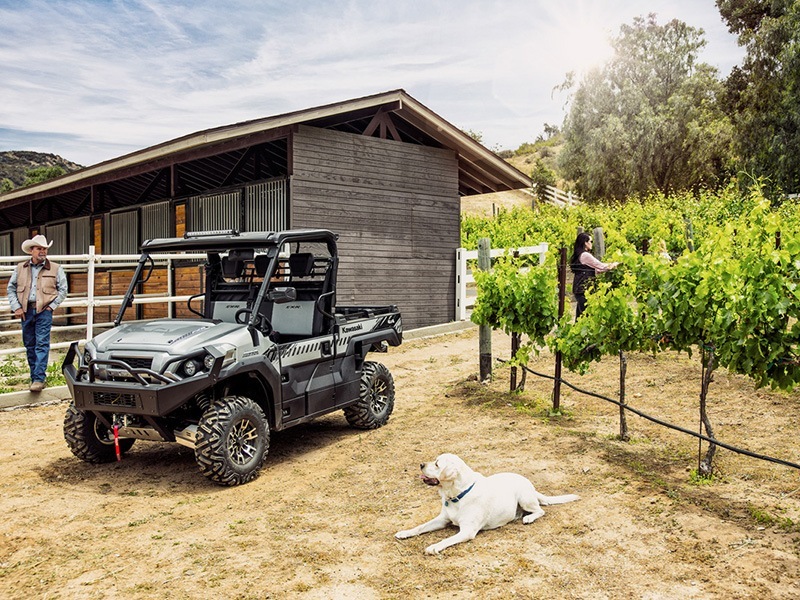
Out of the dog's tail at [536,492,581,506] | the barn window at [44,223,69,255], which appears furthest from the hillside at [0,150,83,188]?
the dog's tail at [536,492,581,506]

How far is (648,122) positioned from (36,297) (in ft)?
130

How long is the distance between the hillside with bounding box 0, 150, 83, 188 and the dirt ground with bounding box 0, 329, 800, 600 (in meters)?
93.5

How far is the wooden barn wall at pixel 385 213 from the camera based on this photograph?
14023mm

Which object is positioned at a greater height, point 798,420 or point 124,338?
point 124,338

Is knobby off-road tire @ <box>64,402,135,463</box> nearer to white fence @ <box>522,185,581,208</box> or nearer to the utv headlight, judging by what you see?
the utv headlight

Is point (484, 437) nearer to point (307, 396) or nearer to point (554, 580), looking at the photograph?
point (307, 396)

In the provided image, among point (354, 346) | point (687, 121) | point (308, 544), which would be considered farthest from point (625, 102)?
point (308, 544)

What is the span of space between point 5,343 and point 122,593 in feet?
48.2

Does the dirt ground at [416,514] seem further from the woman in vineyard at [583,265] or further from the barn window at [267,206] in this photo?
the barn window at [267,206]

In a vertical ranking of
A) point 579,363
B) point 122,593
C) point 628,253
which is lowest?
point 122,593

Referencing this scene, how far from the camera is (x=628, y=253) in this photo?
281 inches

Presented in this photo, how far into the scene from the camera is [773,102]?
34062mm

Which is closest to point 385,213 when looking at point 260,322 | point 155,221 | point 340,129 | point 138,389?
point 340,129

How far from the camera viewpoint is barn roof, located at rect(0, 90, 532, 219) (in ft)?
42.4
